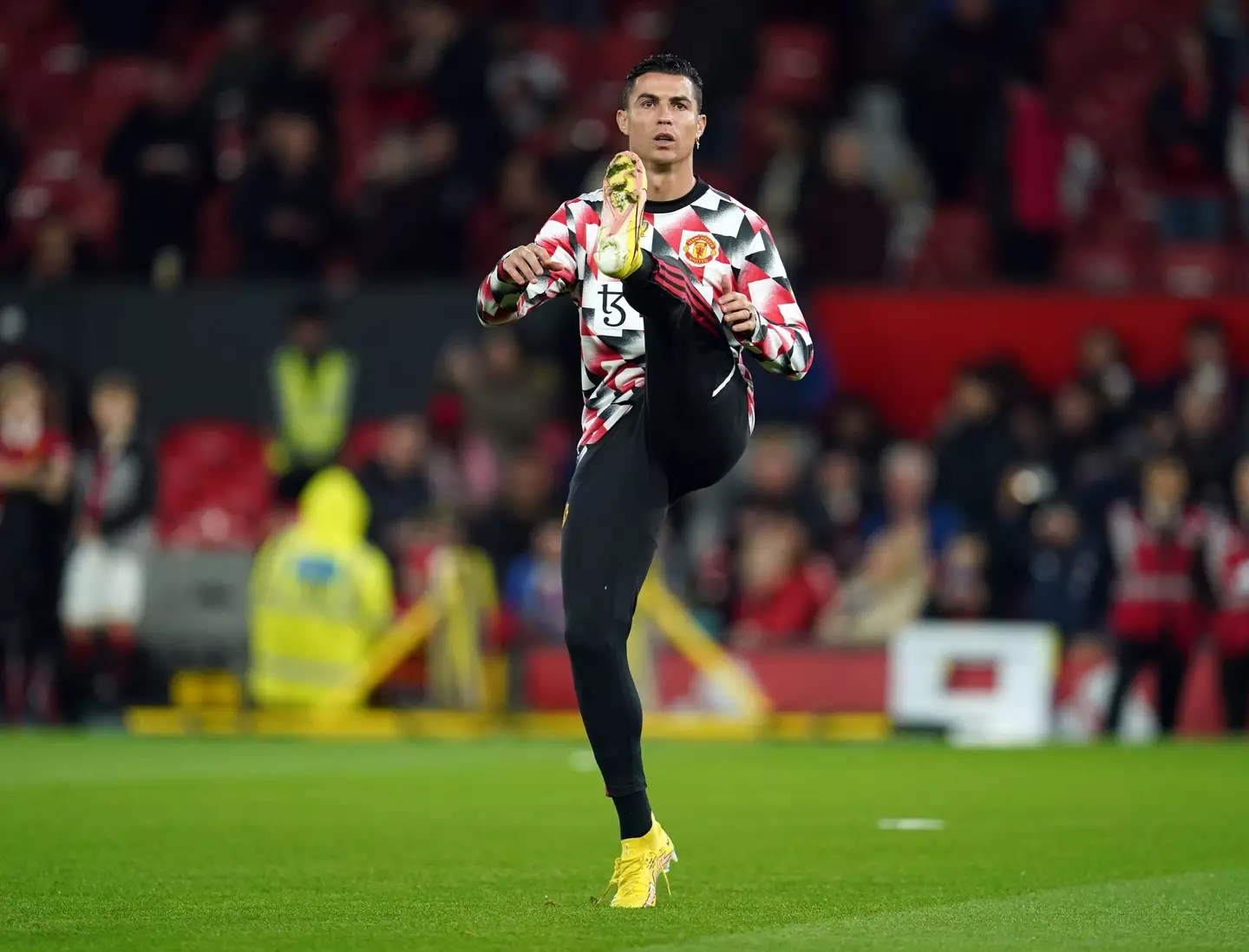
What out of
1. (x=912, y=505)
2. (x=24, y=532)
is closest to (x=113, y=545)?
(x=24, y=532)

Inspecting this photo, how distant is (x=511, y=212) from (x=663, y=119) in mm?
11084

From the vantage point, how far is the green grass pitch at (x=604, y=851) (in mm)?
5629

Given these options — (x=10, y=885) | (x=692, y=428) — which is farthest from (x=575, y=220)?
(x=10, y=885)

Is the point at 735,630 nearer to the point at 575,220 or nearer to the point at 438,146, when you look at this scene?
the point at 438,146

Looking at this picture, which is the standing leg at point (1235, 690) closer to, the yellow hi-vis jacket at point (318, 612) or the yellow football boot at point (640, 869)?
the yellow hi-vis jacket at point (318, 612)

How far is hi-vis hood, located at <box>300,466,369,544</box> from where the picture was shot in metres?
15.2

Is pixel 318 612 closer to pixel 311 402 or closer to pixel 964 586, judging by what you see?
pixel 311 402

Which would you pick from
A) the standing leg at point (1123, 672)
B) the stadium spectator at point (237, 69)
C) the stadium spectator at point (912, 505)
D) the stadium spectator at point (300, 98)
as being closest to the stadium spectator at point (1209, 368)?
the stadium spectator at point (912, 505)

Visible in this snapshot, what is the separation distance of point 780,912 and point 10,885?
2233 millimetres

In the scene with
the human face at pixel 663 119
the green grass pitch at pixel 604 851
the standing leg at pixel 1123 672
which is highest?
the human face at pixel 663 119

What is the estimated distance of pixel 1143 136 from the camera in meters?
17.9

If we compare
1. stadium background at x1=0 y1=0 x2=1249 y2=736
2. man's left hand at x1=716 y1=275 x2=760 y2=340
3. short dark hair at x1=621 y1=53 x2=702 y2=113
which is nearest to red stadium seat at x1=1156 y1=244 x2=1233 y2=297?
stadium background at x1=0 y1=0 x2=1249 y2=736

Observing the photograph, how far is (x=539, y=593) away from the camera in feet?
50.8

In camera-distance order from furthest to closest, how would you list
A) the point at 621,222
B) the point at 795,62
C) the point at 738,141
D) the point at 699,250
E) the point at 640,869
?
the point at 795,62 < the point at 738,141 < the point at 699,250 < the point at 640,869 < the point at 621,222
